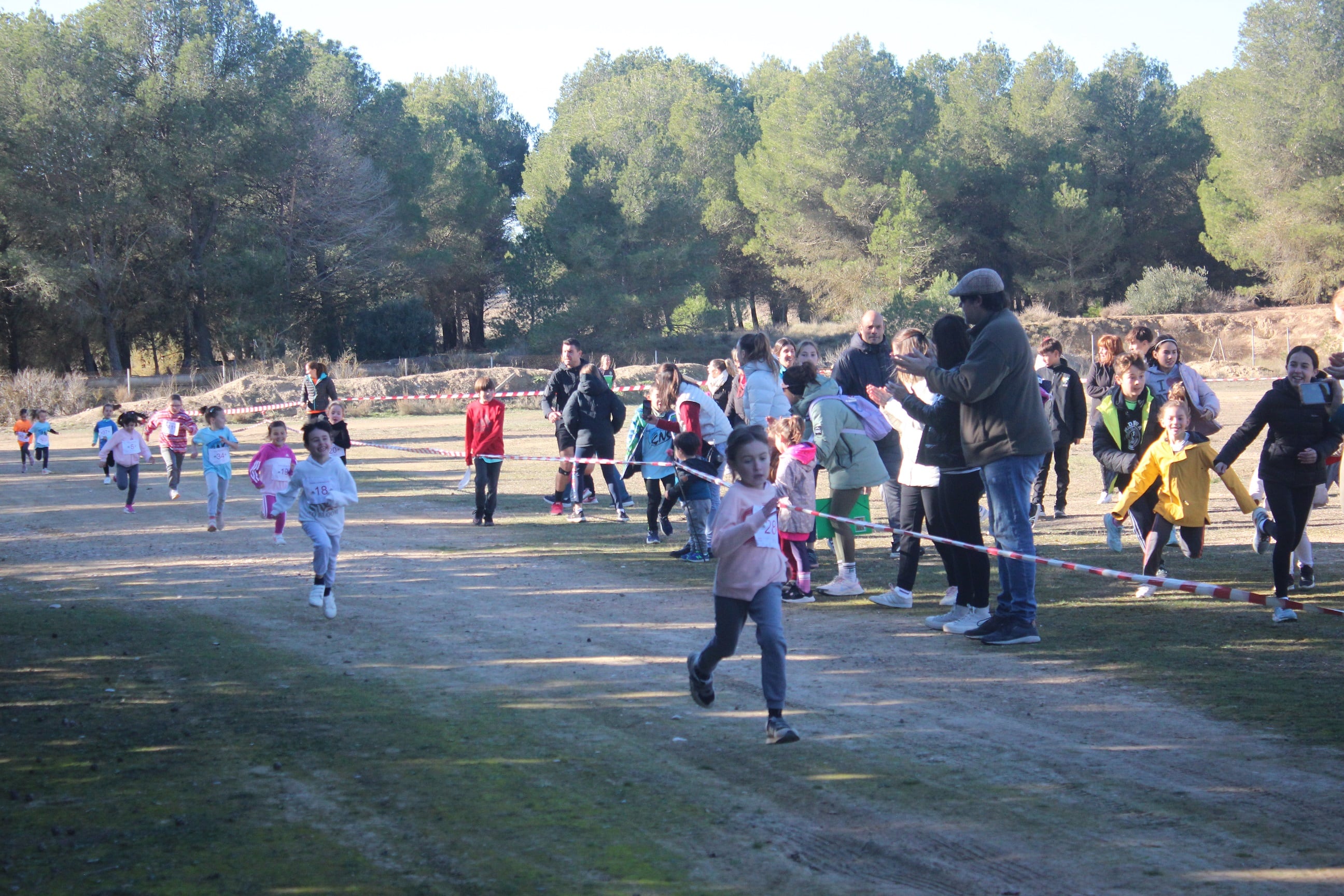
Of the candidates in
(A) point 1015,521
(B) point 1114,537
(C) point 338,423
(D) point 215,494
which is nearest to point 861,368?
(A) point 1015,521

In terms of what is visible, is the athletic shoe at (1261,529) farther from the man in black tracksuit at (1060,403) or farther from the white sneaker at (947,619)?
the man in black tracksuit at (1060,403)

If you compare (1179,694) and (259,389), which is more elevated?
(259,389)

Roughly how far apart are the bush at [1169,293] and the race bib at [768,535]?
51918mm

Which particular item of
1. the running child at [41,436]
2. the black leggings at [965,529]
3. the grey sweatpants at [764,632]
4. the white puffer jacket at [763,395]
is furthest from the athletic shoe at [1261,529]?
the running child at [41,436]

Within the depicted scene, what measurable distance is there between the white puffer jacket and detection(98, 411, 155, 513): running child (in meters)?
8.80

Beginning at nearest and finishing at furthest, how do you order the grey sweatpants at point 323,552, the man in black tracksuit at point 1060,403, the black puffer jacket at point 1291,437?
the black puffer jacket at point 1291,437 < the grey sweatpants at point 323,552 < the man in black tracksuit at point 1060,403

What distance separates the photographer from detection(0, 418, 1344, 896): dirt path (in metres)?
4.03

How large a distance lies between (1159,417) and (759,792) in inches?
238

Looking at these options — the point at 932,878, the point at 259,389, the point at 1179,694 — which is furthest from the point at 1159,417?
the point at 259,389

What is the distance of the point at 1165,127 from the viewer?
186 ft

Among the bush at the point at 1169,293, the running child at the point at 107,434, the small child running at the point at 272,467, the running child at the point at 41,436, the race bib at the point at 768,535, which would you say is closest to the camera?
the race bib at the point at 768,535

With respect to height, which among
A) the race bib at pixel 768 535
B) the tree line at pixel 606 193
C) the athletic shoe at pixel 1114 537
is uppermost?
the tree line at pixel 606 193

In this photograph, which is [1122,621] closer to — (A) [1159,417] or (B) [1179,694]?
(B) [1179,694]

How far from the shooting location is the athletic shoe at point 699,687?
5668mm
